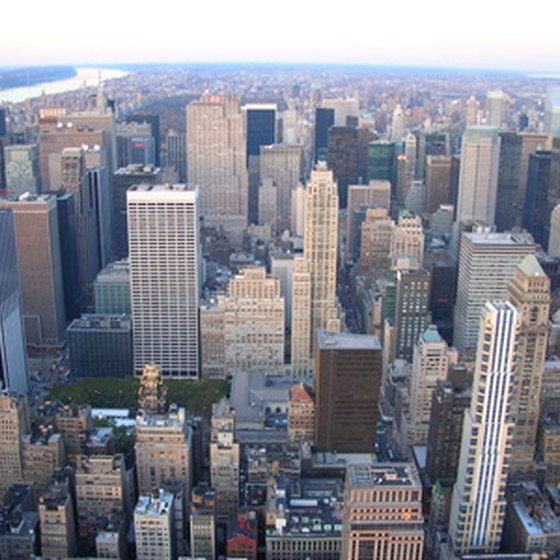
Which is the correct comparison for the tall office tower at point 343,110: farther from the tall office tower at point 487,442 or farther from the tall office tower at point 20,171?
the tall office tower at point 487,442

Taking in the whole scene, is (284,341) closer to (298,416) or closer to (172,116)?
(298,416)

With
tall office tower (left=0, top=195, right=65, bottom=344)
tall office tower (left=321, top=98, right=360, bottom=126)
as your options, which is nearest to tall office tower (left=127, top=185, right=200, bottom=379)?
tall office tower (left=0, top=195, right=65, bottom=344)

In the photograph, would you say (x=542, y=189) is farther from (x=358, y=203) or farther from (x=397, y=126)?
(x=397, y=126)

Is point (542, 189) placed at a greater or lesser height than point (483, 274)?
greater

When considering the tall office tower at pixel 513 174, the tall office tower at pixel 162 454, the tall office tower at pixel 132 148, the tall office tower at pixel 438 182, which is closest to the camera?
the tall office tower at pixel 162 454

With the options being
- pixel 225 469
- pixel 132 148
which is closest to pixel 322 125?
pixel 132 148

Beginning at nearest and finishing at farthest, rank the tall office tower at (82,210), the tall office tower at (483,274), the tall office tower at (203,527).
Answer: the tall office tower at (203,527) → the tall office tower at (483,274) → the tall office tower at (82,210)

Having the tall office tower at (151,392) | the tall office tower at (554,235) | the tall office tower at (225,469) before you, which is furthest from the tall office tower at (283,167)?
the tall office tower at (225,469)
